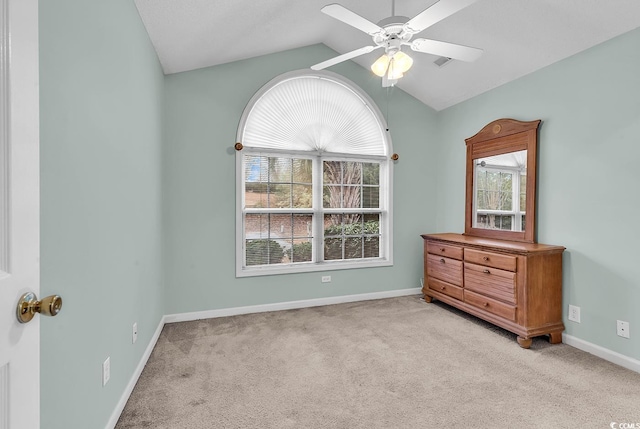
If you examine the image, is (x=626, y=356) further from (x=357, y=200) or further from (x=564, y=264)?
(x=357, y=200)

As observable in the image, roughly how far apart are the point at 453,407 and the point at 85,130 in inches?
95.0

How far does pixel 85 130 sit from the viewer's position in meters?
1.42

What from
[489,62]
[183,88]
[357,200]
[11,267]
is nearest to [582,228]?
[489,62]

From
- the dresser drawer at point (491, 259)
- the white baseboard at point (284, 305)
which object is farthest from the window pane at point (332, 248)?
the dresser drawer at point (491, 259)

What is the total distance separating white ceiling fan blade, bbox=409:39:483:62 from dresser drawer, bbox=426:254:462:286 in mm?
2052

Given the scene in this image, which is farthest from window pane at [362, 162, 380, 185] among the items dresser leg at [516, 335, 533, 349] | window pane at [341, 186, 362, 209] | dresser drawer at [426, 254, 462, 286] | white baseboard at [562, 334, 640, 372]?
white baseboard at [562, 334, 640, 372]

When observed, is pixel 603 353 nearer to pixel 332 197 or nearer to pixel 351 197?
pixel 351 197

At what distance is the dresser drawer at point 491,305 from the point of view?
282 centimetres

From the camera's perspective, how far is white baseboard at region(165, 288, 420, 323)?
3348 millimetres

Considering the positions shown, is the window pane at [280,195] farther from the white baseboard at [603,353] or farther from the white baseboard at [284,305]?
the white baseboard at [603,353]

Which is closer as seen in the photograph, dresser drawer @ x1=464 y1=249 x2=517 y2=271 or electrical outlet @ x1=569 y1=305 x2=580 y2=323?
electrical outlet @ x1=569 y1=305 x2=580 y2=323

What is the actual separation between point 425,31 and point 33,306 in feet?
11.4

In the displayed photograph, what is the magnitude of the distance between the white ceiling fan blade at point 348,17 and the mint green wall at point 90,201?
1192mm

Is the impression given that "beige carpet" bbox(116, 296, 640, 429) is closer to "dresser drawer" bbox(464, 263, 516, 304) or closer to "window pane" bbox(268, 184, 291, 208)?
"dresser drawer" bbox(464, 263, 516, 304)
